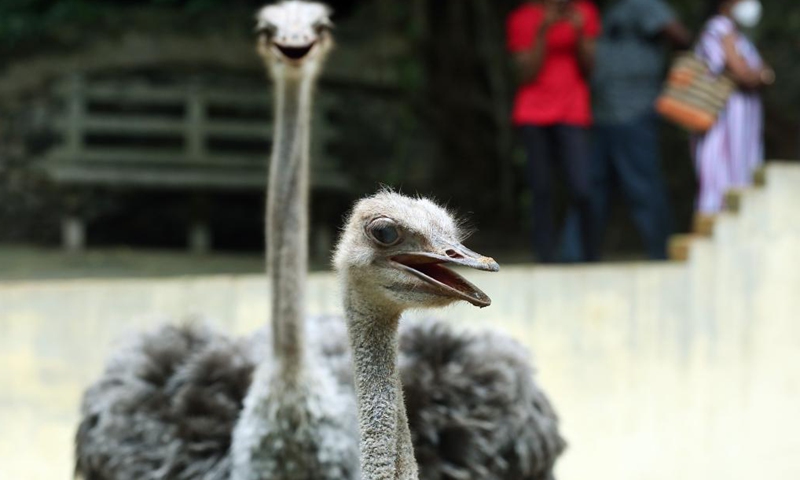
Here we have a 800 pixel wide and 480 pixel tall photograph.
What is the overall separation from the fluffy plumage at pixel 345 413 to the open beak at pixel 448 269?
5.25 feet

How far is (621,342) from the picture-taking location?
20.5 ft

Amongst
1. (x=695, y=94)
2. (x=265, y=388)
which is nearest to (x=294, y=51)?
(x=265, y=388)

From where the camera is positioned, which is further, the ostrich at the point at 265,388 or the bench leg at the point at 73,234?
the bench leg at the point at 73,234

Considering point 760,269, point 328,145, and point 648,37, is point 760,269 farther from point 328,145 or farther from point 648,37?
point 328,145

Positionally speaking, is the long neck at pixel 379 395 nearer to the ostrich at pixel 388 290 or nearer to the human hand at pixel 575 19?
the ostrich at pixel 388 290

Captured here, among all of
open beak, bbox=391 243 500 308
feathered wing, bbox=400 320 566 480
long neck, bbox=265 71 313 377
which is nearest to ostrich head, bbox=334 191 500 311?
open beak, bbox=391 243 500 308

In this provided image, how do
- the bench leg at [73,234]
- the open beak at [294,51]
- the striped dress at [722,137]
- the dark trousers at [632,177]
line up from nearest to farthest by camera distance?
1. the open beak at [294,51]
2. the striped dress at [722,137]
3. the dark trousers at [632,177]
4. the bench leg at [73,234]

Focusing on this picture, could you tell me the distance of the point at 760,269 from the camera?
6.59 m

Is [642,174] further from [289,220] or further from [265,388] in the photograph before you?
[265,388]

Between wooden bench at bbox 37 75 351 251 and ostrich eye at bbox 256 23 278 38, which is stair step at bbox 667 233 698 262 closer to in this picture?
ostrich eye at bbox 256 23 278 38

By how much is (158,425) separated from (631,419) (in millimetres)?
2554

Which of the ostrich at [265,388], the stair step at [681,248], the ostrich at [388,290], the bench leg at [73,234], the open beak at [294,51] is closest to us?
the ostrich at [388,290]

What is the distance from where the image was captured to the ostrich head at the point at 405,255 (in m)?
2.44

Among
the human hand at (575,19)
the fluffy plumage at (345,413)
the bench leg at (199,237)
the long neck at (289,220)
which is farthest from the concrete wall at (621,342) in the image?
the bench leg at (199,237)
